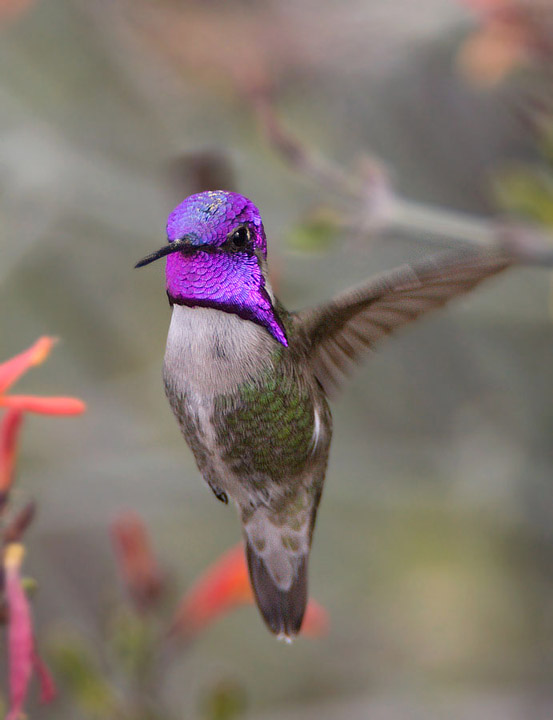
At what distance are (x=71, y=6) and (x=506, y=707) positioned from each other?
3.23m

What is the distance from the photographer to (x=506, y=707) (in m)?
3.15

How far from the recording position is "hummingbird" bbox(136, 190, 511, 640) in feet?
3.79

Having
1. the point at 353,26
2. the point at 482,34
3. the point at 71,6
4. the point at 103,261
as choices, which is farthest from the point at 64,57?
the point at 482,34

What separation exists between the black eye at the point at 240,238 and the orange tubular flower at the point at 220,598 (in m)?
1.11

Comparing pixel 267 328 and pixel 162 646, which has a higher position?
pixel 267 328

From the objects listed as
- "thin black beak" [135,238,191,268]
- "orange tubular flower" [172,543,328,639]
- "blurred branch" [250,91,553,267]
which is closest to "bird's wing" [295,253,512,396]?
"thin black beak" [135,238,191,268]

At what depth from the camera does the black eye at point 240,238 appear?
115 cm

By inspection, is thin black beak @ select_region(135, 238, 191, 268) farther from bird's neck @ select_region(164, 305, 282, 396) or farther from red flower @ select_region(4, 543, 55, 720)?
red flower @ select_region(4, 543, 55, 720)

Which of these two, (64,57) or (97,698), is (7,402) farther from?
(64,57)

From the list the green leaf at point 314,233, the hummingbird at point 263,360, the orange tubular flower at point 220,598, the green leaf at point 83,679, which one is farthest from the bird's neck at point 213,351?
the green leaf at point 83,679

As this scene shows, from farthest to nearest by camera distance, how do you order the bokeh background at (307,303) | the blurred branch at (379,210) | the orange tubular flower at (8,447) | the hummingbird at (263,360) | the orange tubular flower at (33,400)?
the bokeh background at (307,303), the blurred branch at (379,210), the orange tubular flower at (8,447), the orange tubular flower at (33,400), the hummingbird at (263,360)

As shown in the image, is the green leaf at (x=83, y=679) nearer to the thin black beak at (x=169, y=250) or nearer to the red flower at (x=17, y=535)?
the red flower at (x=17, y=535)

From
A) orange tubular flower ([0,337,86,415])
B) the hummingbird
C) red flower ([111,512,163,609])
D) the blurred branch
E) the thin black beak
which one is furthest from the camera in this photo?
red flower ([111,512,163,609])

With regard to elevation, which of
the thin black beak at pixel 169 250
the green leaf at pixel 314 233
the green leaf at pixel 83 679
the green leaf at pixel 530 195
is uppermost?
the green leaf at pixel 530 195
